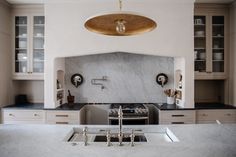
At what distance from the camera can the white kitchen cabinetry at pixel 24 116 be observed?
145 inches

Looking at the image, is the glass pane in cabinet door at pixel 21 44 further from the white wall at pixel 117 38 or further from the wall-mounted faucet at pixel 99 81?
the wall-mounted faucet at pixel 99 81

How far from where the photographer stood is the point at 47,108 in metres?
3.67

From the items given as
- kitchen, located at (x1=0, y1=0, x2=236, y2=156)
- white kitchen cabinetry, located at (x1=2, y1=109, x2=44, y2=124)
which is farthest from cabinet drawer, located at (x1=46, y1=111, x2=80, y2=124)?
white kitchen cabinetry, located at (x1=2, y1=109, x2=44, y2=124)

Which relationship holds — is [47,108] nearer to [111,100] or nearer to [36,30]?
[111,100]

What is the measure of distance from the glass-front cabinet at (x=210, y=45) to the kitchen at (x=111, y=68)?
2 centimetres

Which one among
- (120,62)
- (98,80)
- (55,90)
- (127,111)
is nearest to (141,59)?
(120,62)

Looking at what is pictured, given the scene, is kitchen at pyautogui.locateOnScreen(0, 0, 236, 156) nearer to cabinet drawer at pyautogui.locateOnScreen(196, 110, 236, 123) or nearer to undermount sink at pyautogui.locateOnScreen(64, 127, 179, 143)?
cabinet drawer at pyautogui.locateOnScreen(196, 110, 236, 123)

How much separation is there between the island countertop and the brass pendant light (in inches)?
37.2

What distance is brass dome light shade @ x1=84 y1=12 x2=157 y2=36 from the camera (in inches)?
62.3

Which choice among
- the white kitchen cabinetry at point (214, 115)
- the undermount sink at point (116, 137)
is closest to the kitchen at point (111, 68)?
the white kitchen cabinetry at point (214, 115)

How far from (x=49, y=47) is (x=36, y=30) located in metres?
0.70

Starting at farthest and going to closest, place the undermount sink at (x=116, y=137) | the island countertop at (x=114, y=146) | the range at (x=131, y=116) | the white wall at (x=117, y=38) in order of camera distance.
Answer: the white wall at (x=117, y=38)
the range at (x=131, y=116)
the undermount sink at (x=116, y=137)
the island countertop at (x=114, y=146)

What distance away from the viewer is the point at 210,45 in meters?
4.06

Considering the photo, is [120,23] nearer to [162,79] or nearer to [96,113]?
[162,79]
